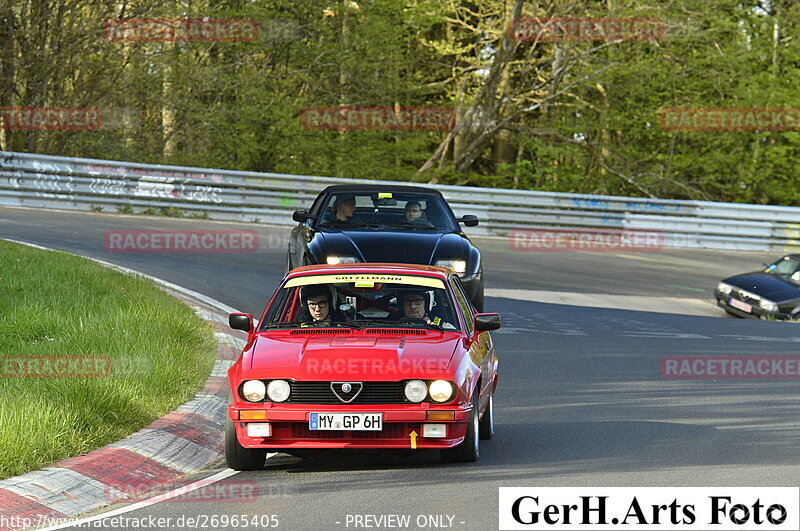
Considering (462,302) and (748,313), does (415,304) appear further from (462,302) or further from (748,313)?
(748,313)

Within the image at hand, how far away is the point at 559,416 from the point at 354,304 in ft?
7.00

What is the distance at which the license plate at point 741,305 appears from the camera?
21.1m

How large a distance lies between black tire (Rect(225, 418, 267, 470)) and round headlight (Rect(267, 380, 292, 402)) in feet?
1.06

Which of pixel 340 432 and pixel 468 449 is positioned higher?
pixel 340 432

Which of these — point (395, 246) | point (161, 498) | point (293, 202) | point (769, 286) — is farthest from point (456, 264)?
point (293, 202)

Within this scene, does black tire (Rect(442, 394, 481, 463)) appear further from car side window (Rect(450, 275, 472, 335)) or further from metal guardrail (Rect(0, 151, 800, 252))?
metal guardrail (Rect(0, 151, 800, 252))

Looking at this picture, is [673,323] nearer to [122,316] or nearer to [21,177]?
[122,316]

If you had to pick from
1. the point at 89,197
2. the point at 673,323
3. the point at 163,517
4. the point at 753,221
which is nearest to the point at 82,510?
the point at 163,517

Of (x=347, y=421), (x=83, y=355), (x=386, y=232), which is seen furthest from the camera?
(x=386, y=232)

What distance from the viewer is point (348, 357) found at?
835 centimetres

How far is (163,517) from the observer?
7.00 m

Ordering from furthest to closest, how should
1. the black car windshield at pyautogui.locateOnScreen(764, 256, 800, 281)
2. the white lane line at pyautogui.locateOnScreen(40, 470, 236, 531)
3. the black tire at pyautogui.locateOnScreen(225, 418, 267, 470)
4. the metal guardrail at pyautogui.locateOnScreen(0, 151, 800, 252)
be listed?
the metal guardrail at pyautogui.locateOnScreen(0, 151, 800, 252) → the black car windshield at pyautogui.locateOnScreen(764, 256, 800, 281) → the black tire at pyautogui.locateOnScreen(225, 418, 267, 470) → the white lane line at pyautogui.locateOnScreen(40, 470, 236, 531)

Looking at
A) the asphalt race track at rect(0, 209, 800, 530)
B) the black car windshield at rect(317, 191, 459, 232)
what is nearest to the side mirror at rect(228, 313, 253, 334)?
the asphalt race track at rect(0, 209, 800, 530)

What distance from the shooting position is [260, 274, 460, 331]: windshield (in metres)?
9.51
